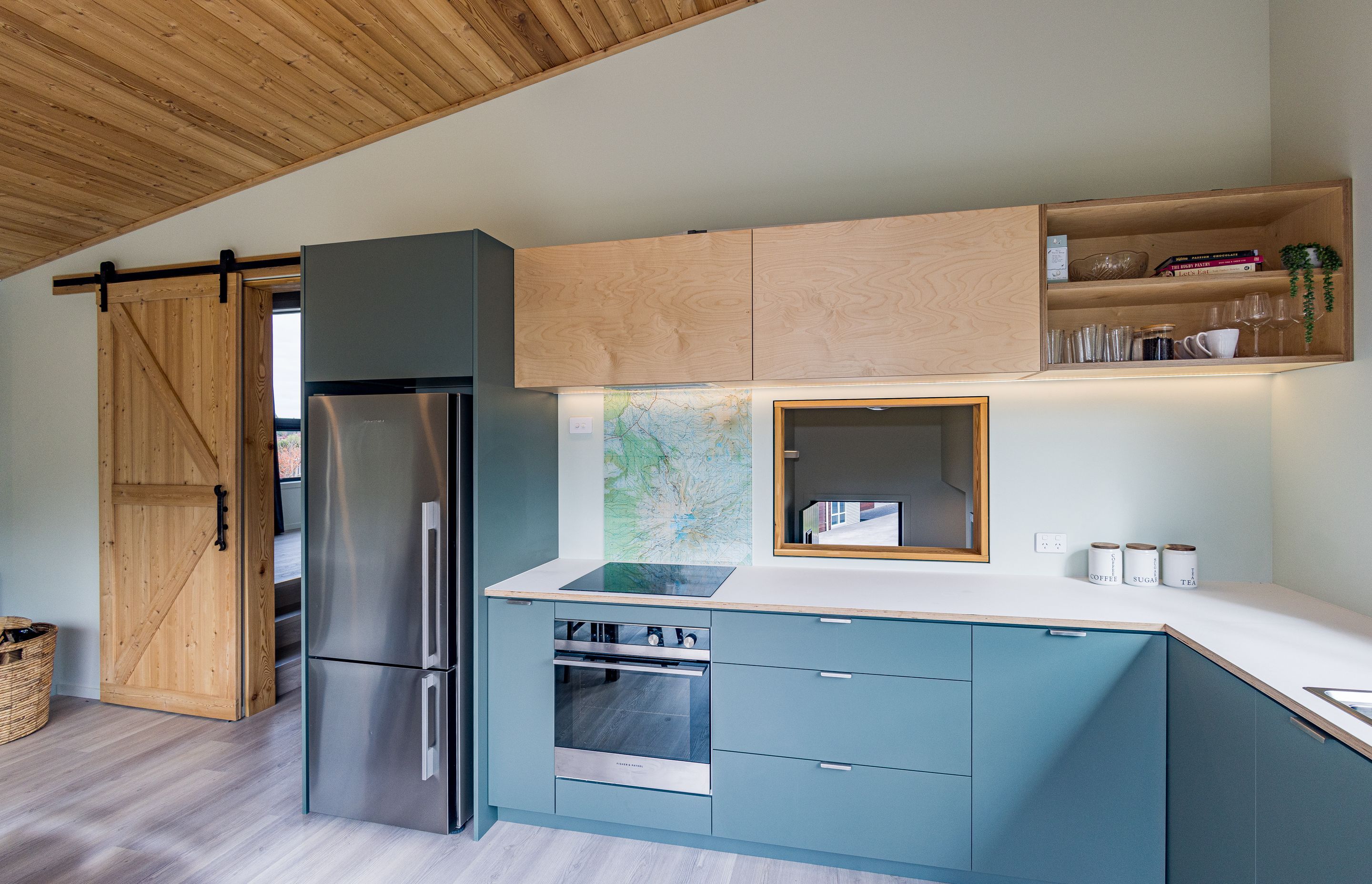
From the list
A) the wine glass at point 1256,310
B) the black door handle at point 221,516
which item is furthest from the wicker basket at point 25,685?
the wine glass at point 1256,310

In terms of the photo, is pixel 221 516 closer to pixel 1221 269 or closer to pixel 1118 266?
pixel 1118 266

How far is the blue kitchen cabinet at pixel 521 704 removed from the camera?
235 centimetres

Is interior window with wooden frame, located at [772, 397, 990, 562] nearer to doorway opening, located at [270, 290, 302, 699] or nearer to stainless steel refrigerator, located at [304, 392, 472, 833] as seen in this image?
stainless steel refrigerator, located at [304, 392, 472, 833]

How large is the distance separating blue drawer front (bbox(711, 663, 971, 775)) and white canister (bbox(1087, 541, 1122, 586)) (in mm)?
744

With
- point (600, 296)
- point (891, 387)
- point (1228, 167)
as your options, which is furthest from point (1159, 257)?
point (600, 296)

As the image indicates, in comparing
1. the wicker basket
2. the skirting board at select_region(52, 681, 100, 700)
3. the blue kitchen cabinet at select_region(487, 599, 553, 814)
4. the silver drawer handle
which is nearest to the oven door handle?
the blue kitchen cabinet at select_region(487, 599, 553, 814)

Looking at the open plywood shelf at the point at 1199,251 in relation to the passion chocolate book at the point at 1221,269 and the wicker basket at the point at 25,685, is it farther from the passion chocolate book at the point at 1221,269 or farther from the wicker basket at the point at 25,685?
the wicker basket at the point at 25,685

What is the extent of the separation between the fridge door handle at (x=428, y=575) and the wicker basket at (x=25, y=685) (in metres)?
2.47

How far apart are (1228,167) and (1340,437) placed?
1052 millimetres

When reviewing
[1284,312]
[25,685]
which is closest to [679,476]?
[1284,312]

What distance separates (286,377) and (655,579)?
3.36 meters

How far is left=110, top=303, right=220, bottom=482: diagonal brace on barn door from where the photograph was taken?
3416 mm

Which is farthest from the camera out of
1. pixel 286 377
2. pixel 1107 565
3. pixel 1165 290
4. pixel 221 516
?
pixel 286 377

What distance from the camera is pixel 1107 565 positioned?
7.61ft
